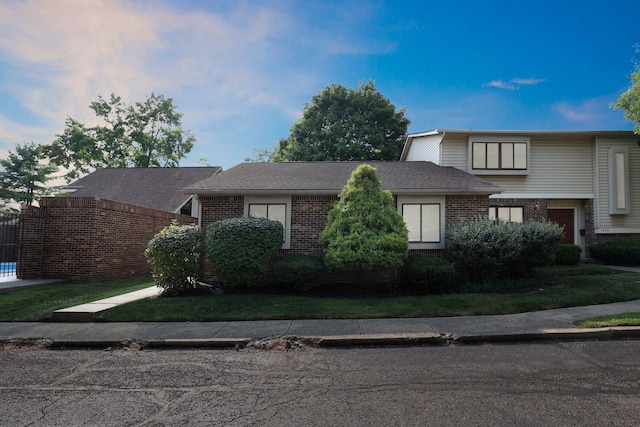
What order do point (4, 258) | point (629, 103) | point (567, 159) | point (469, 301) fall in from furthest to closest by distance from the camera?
point (567, 159) → point (629, 103) → point (4, 258) → point (469, 301)

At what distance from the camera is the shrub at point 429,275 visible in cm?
947

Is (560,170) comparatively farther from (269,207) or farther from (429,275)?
(269,207)

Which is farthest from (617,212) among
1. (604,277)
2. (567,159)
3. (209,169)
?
(209,169)

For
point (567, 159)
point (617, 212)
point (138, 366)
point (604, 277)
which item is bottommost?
point (138, 366)

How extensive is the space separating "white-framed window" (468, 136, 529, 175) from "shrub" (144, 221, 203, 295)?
1235cm

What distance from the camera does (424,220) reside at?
1102cm

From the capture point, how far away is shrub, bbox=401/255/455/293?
9.47 metres

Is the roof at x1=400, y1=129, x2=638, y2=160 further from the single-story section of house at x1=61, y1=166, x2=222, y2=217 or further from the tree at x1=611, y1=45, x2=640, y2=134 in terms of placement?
the single-story section of house at x1=61, y1=166, x2=222, y2=217

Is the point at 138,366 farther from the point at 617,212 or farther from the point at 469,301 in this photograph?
the point at 617,212

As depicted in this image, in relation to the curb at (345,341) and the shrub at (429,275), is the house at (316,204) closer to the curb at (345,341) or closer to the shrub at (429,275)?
the shrub at (429,275)

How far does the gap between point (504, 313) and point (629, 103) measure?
13.6 metres

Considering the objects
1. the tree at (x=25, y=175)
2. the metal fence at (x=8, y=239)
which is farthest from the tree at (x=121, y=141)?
the metal fence at (x=8, y=239)

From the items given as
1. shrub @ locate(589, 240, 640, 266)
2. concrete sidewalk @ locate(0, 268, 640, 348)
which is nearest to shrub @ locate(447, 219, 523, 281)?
concrete sidewalk @ locate(0, 268, 640, 348)

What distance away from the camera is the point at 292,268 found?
9.25m
